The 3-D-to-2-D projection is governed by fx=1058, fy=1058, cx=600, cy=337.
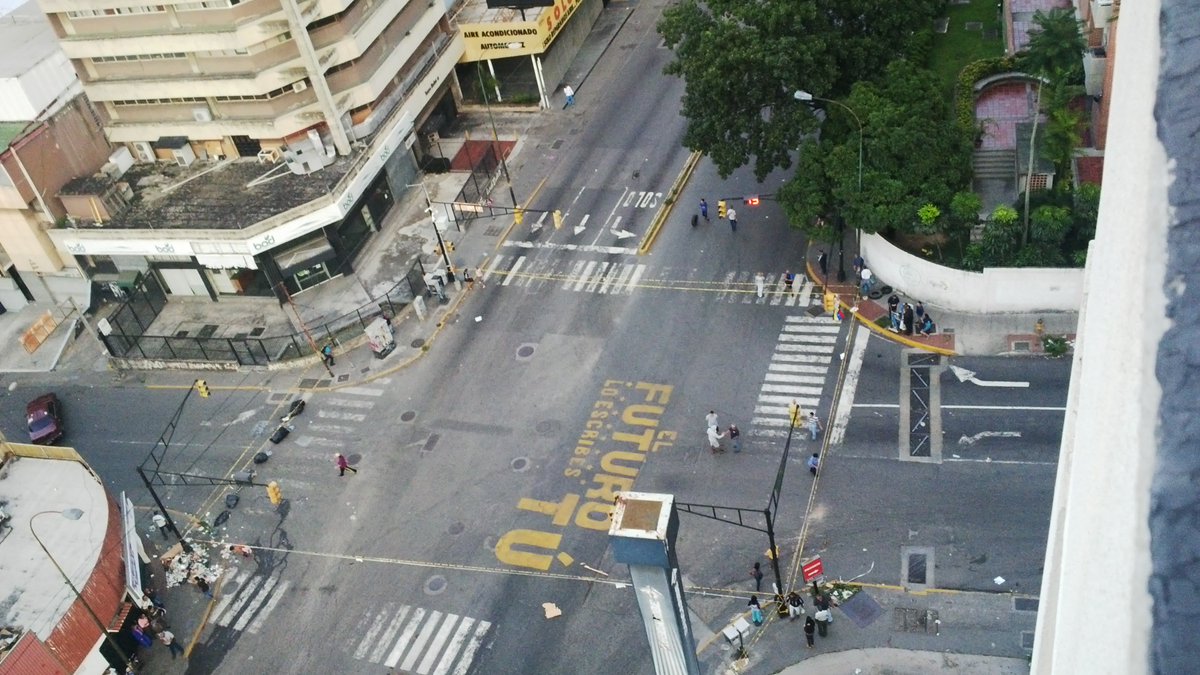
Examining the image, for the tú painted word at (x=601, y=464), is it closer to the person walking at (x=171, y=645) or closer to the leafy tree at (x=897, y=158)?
the leafy tree at (x=897, y=158)

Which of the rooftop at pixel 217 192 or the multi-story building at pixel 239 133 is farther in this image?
the rooftop at pixel 217 192

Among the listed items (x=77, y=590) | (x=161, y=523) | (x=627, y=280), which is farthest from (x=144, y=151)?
(x=77, y=590)

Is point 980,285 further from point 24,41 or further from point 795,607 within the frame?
point 24,41

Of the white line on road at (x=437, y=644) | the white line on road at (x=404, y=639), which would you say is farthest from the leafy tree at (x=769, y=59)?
the white line on road at (x=404, y=639)

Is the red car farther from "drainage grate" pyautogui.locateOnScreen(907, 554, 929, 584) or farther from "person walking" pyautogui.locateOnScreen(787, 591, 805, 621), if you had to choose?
"drainage grate" pyautogui.locateOnScreen(907, 554, 929, 584)

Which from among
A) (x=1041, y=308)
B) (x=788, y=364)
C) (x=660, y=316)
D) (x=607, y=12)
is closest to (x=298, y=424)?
(x=660, y=316)

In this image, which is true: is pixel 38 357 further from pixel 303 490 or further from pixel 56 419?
pixel 303 490
